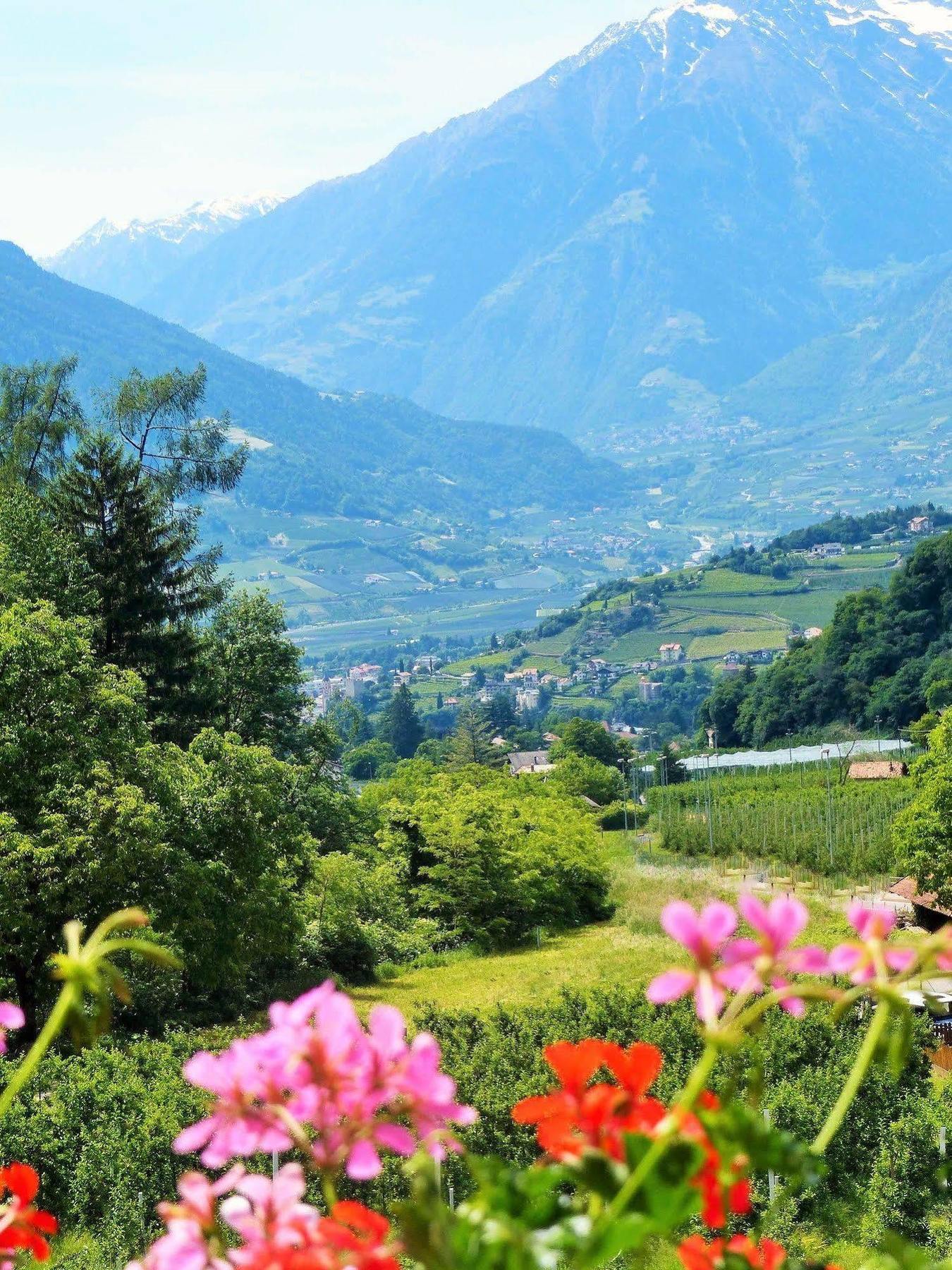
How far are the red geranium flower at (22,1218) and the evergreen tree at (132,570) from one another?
21.5 meters

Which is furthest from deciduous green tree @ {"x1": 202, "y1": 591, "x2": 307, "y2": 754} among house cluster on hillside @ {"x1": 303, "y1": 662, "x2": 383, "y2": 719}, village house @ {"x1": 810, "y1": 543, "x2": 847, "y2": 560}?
village house @ {"x1": 810, "y1": 543, "x2": 847, "y2": 560}

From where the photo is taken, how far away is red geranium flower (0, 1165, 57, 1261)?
4.18 ft

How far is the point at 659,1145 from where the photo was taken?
3.30 feet

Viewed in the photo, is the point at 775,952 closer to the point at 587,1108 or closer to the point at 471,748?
the point at 587,1108

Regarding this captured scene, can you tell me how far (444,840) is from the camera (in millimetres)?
26750

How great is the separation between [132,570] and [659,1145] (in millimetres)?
23496

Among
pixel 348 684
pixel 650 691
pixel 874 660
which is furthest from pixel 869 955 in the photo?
pixel 348 684

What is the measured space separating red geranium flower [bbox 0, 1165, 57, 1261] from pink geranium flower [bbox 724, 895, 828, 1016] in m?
0.70

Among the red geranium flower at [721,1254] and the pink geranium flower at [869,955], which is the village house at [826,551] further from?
the pink geranium flower at [869,955]

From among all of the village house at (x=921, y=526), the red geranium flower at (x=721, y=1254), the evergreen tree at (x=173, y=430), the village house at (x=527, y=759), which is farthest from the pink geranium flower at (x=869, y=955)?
the village house at (x=921, y=526)

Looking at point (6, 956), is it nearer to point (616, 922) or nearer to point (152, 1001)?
point (152, 1001)

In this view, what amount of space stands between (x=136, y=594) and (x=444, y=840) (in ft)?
25.8

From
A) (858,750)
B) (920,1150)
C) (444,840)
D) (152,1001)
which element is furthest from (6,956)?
(858,750)

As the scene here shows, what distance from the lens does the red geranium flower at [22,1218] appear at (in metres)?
1.28
